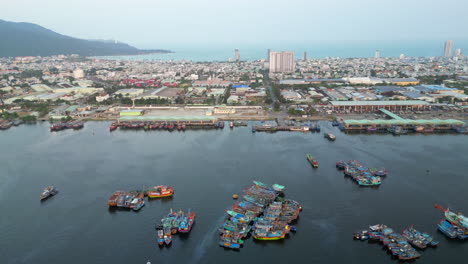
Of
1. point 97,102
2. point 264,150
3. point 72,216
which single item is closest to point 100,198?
point 72,216

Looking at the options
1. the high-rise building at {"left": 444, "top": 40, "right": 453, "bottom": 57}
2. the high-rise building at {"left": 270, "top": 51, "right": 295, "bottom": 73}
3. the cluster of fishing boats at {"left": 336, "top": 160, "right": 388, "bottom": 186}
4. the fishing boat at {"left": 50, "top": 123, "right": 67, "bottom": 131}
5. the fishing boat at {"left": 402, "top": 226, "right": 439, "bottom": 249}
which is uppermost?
the high-rise building at {"left": 444, "top": 40, "right": 453, "bottom": 57}

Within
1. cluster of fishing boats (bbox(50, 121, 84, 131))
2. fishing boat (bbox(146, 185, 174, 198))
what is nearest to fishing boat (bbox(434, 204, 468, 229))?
fishing boat (bbox(146, 185, 174, 198))

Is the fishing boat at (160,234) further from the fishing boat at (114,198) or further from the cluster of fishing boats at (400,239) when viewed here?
the cluster of fishing boats at (400,239)

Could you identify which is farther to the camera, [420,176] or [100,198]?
[420,176]

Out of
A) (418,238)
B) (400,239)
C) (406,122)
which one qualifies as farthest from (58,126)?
(406,122)

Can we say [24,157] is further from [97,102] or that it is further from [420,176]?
[420,176]

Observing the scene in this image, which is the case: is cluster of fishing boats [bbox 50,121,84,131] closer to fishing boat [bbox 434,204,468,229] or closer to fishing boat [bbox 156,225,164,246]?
fishing boat [bbox 156,225,164,246]

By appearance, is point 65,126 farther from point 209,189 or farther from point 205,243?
point 205,243
